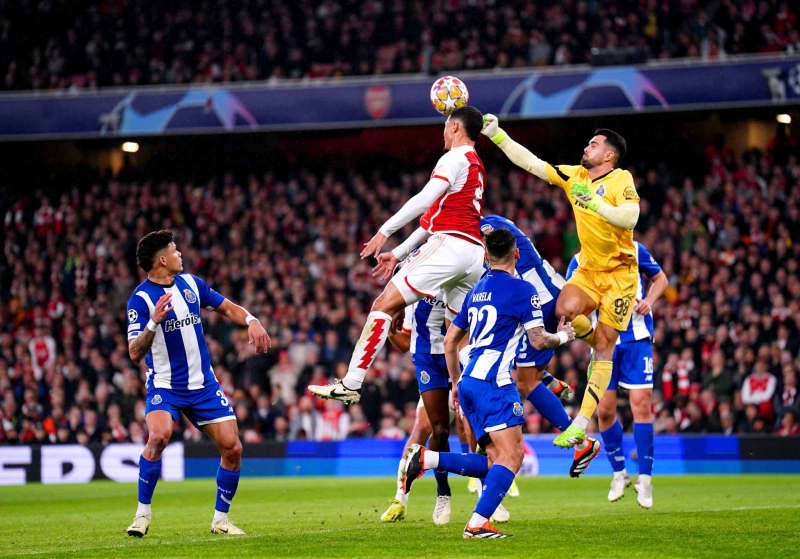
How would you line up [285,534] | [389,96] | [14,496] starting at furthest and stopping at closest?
[389,96] → [14,496] → [285,534]

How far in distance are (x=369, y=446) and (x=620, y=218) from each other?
10.2m

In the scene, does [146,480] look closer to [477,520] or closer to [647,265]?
[477,520]

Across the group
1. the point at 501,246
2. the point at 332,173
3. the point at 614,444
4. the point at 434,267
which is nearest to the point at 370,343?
the point at 434,267

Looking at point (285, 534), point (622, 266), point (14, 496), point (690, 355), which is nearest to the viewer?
point (285, 534)

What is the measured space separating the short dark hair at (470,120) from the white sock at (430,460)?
2895mm

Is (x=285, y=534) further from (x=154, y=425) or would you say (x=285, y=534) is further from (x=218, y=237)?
(x=218, y=237)

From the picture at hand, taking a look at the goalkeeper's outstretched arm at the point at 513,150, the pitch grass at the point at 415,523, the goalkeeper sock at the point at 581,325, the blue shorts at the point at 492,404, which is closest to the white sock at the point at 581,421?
the goalkeeper sock at the point at 581,325

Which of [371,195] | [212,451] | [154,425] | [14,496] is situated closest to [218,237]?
[371,195]

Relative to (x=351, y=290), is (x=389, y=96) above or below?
above

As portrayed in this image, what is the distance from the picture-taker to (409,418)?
19.5 m

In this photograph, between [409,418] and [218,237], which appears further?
[218,237]

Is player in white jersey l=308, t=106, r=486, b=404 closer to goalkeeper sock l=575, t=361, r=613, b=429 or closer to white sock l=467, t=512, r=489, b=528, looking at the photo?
goalkeeper sock l=575, t=361, r=613, b=429

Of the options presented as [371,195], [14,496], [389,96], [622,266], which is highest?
[389,96]

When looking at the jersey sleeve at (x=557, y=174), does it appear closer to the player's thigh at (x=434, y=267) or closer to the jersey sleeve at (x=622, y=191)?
the jersey sleeve at (x=622, y=191)
